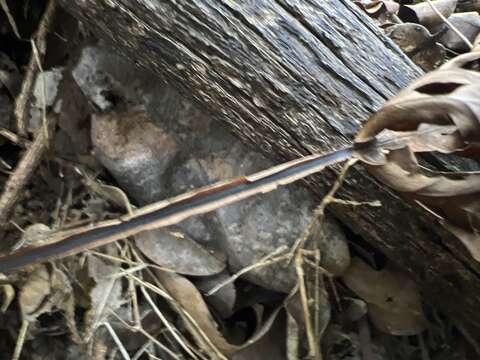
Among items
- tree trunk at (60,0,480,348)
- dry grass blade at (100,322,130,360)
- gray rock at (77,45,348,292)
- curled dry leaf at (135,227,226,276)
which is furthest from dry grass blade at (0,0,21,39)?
dry grass blade at (100,322,130,360)

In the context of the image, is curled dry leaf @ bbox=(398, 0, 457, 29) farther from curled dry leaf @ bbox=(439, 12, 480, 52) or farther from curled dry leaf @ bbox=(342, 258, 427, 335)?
curled dry leaf @ bbox=(342, 258, 427, 335)

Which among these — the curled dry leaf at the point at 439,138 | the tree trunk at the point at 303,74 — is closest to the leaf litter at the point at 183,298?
the tree trunk at the point at 303,74

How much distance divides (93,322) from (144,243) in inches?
6.5

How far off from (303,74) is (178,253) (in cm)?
42

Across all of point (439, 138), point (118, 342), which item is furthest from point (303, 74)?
point (118, 342)

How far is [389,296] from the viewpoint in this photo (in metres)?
1.20

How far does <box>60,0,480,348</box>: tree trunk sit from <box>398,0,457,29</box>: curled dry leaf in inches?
10.9

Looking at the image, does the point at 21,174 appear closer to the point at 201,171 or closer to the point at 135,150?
the point at 135,150

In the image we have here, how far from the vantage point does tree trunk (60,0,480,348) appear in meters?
1.01

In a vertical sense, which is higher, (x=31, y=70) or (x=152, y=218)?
(x=152, y=218)

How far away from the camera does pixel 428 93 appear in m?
0.91

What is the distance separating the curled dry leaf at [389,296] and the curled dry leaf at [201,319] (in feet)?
0.50

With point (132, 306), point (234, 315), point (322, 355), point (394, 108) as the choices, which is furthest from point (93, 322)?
point (394, 108)

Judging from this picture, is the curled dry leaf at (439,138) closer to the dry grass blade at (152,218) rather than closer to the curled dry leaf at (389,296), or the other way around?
the dry grass blade at (152,218)
